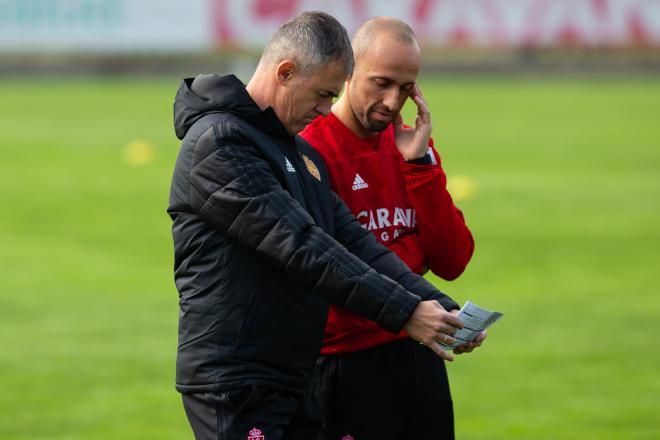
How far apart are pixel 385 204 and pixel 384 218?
0.05 m

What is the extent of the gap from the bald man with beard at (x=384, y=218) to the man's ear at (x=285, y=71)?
0.66 meters

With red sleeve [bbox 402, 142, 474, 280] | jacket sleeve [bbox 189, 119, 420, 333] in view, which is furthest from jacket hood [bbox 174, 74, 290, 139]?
red sleeve [bbox 402, 142, 474, 280]

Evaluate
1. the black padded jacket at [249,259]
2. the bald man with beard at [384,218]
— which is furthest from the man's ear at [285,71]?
the bald man with beard at [384,218]

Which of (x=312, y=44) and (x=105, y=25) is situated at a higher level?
(x=105, y=25)

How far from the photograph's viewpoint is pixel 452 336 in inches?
160

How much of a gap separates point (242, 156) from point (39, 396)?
488cm

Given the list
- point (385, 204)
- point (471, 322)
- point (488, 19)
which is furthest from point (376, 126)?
point (488, 19)

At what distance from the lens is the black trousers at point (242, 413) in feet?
13.3

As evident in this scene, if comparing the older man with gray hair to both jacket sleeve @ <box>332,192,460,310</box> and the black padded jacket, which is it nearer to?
the black padded jacket

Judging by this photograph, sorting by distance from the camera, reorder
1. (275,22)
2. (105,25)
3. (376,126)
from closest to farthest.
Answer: (376,126) < (105,25) < (275,22)

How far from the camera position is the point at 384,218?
485 cm

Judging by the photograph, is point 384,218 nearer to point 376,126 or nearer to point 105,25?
point 376,126

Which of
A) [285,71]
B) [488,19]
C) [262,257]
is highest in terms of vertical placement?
[488,19]

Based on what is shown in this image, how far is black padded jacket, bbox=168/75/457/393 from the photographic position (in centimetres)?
391
